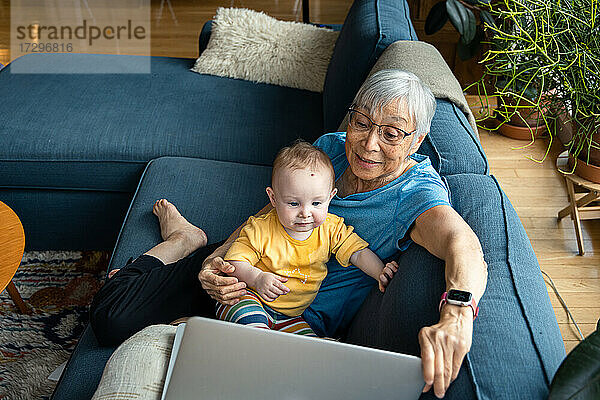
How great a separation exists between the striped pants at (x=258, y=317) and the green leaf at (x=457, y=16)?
71.1 inches

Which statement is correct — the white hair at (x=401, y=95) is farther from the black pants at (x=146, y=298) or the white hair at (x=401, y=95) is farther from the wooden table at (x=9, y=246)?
the wooden table at (x=9, y=246)

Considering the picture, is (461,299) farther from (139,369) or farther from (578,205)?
(578,205)

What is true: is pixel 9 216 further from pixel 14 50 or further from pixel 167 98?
pixel 14 50

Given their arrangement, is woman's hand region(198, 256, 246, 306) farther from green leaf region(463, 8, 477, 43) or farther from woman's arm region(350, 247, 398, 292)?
green leaf region(463, 8, 477, 43)

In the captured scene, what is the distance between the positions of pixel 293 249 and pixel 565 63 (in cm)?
101

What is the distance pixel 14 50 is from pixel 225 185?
3.24 meters

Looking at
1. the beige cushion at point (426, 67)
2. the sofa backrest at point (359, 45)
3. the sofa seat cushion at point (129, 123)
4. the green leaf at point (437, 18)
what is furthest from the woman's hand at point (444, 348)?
the green leaf at point (437, 18)

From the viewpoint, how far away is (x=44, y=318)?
192 cm

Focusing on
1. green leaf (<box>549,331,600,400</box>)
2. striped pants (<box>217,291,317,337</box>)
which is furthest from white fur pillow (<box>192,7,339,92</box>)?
green leaf (<box>549,331,600,400</box>)

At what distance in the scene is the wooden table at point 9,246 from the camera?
1521 mm

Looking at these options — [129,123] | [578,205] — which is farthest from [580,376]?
[129,123]

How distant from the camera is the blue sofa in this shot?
1240 millimetres

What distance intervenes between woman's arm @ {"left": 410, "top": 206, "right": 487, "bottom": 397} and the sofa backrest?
3.00ft

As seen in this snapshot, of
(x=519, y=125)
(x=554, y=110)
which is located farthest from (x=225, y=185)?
(x=519, y=125)
